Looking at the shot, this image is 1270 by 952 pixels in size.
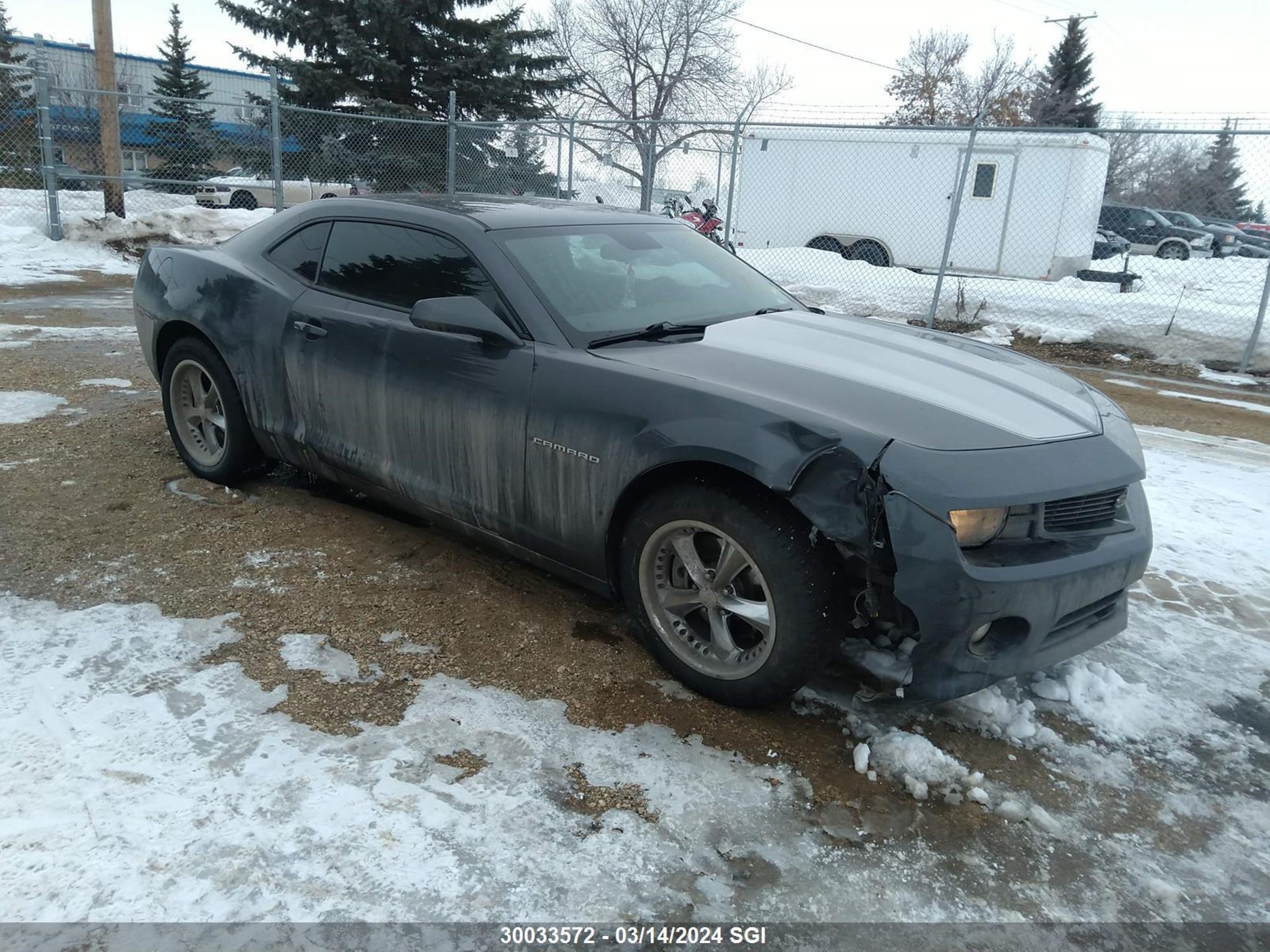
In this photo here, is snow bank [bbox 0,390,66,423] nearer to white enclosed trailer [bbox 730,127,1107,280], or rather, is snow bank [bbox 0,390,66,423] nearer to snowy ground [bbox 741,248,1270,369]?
snowy ground [bbox 741,248,1270,369]

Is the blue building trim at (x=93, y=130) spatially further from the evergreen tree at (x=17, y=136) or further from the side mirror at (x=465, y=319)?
the side mirror at (x=465, y=319)

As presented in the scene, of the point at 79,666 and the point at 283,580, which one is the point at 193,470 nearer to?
the point at 283,580

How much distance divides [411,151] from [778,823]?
18.6 meters

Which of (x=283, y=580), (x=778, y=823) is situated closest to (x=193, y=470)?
(x=283, y=580)

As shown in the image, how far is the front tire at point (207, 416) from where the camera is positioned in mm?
4258

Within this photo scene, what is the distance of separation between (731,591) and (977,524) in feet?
2.46

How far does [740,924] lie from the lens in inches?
79.9

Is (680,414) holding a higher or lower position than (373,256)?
lower

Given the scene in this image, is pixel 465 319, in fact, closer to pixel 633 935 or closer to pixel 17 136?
pixel 633 935

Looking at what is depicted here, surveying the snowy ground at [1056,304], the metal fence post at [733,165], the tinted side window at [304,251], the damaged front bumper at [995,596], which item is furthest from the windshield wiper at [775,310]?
the metal fence post at [733,165]

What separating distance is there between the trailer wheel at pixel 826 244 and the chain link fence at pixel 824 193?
5cm

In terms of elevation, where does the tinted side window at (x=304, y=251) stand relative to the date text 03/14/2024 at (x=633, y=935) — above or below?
above

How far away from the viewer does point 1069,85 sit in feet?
145

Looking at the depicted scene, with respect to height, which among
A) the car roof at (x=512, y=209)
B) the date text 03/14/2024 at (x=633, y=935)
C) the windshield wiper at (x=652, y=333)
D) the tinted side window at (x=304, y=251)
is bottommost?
the date text 03/14/2024 at (x=633, y=935)
